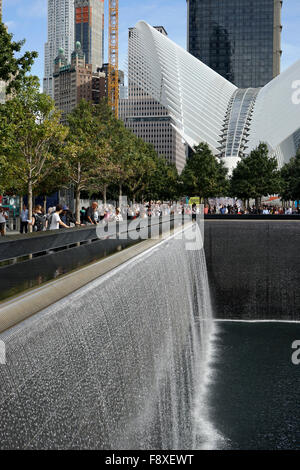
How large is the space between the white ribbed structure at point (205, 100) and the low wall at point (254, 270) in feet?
214

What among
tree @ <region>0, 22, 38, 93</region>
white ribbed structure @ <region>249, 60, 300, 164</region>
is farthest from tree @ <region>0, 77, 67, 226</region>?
white ribbed structure @ <region>249, 60, 300, 164</region>

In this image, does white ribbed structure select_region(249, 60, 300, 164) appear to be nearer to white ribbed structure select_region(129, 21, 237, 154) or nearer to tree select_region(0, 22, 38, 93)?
white ribbed structure select_region(129, 21, 237, 154)

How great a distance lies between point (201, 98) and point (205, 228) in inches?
2900

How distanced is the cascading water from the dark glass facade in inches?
6827

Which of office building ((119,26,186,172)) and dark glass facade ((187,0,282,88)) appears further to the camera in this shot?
office building ((119,26,186,172))

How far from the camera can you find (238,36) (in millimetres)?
168000

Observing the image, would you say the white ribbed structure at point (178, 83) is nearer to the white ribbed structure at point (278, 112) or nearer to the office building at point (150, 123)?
the white ribbed structure at point (278, 112)

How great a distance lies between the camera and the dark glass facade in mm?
166250

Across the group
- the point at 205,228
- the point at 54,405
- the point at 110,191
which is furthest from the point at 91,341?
the point at 110,191

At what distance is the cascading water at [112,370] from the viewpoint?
302 cm

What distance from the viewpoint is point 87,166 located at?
34.7m

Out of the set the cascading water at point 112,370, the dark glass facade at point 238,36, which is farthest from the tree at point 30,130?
the dark glass facade at point 238,36

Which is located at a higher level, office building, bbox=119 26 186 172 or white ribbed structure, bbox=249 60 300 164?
office building, bbox=119 26 186 172

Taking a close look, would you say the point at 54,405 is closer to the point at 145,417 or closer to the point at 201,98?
the point at 145,417
